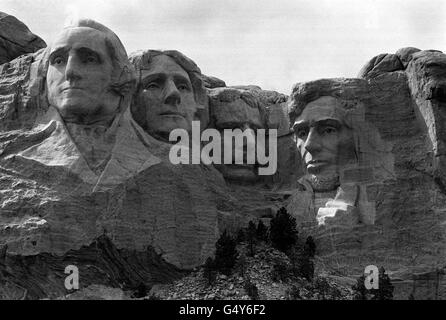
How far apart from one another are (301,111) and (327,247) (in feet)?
8.86

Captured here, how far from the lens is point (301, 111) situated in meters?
32.0

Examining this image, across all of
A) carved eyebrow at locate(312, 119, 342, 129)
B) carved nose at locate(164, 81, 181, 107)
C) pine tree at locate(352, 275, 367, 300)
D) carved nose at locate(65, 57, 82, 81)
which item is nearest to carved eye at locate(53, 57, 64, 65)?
carved nose at locate(65, 57, 82, 81)

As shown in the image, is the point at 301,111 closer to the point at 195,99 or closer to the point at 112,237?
the point at 195,99

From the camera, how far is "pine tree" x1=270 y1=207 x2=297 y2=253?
30625 millimetres

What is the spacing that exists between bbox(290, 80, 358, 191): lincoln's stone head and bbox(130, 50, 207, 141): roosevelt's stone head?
6.45ft

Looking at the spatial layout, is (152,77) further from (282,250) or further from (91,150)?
(282,250)

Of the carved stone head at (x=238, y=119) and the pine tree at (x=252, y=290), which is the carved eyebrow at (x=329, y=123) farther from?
the pine tree at (x=252, y=290)

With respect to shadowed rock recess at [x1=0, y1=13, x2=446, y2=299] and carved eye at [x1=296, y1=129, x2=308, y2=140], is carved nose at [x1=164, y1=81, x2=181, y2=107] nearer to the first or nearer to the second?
shadowed rock recess at [x1=0, y1=13, x2=446, y2=299]

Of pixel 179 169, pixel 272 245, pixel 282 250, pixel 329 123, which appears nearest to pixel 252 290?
pixel 282 250

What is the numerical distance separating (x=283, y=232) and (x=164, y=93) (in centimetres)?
321

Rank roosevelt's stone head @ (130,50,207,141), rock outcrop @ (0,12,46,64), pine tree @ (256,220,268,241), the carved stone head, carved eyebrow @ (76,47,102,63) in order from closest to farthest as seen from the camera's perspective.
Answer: carved eyebrow @ (76,47,102,63) → pine tree @ (256,220,268,241) → roosevelt's stone head @ (130,50,207,141) → the carved stone head → rock outcrop @ (0,12,46,64)

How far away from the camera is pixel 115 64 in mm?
30578

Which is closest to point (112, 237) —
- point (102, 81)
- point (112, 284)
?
point (112, 284)
